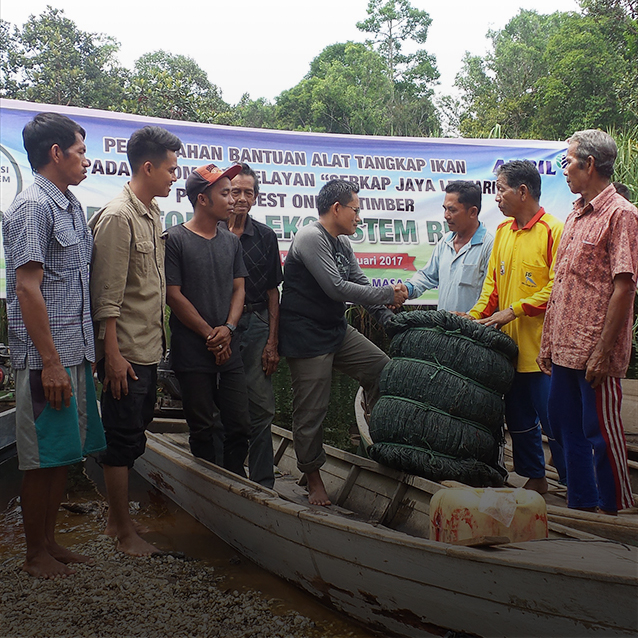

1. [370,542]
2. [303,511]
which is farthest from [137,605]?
[370,542]

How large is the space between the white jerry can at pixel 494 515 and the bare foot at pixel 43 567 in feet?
5.53

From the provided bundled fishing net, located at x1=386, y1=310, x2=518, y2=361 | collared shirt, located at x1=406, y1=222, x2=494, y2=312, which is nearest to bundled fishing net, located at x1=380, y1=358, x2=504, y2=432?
bundled fishing net, located at x1=386, y1=310, x2=518, y2=361

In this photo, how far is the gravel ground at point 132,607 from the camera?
261 cm

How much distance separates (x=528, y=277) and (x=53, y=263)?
7.49 feet

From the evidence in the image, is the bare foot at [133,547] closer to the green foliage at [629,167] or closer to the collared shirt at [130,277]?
the collared shirt at [130,277]

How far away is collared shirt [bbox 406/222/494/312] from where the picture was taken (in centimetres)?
395

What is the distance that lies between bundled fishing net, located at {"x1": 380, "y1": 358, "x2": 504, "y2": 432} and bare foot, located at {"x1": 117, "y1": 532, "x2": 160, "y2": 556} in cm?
144

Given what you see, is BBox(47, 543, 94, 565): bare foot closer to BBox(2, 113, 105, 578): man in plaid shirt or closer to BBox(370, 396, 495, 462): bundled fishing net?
BBox(2, 113, 105, 578): man in plaid shirt

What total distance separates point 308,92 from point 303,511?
36.3 meters

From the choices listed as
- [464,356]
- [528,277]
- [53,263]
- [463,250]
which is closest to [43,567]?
[53,263]

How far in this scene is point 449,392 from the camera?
9.59 feet

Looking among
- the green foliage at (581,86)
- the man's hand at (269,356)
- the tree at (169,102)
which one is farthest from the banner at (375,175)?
the green foliage at (581,86)

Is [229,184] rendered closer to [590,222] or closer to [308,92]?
[590,222]

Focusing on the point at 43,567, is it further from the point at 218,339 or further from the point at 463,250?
the point at 463,250
